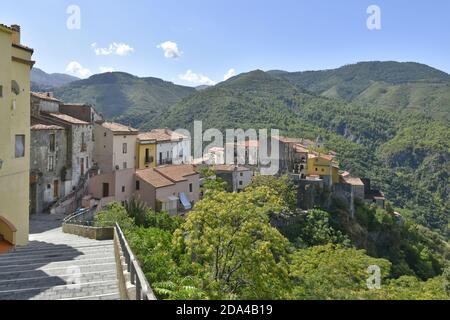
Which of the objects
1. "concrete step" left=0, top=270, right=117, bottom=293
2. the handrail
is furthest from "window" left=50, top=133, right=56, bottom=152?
the handrail

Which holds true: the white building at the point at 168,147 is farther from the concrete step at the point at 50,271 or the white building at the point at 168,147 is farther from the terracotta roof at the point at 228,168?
the concrete step at the point at 50,271

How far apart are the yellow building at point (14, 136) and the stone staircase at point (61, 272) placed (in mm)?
1800

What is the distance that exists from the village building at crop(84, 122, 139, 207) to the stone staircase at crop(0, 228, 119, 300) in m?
18.5

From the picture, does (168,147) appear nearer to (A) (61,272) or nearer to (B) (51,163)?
(B) (51,163)

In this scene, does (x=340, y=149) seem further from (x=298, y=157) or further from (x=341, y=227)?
(x=341, y=227)

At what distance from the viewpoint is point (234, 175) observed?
62125mm

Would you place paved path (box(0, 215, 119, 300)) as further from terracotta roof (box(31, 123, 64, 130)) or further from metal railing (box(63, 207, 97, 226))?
terracotta roof (box(31, 123, 64, 130))

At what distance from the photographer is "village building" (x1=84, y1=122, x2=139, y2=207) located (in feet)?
127

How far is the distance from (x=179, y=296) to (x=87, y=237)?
38.5 feet

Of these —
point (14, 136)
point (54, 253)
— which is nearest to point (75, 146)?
point (14, 136)

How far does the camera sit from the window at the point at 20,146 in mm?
20880

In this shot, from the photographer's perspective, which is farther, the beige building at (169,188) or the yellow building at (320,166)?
the yellow building at (320,166)

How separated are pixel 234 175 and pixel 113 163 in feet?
71.9

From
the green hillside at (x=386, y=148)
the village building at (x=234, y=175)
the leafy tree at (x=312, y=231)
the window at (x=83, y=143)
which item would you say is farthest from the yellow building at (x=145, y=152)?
the green hillside at (x=386, y=148)
